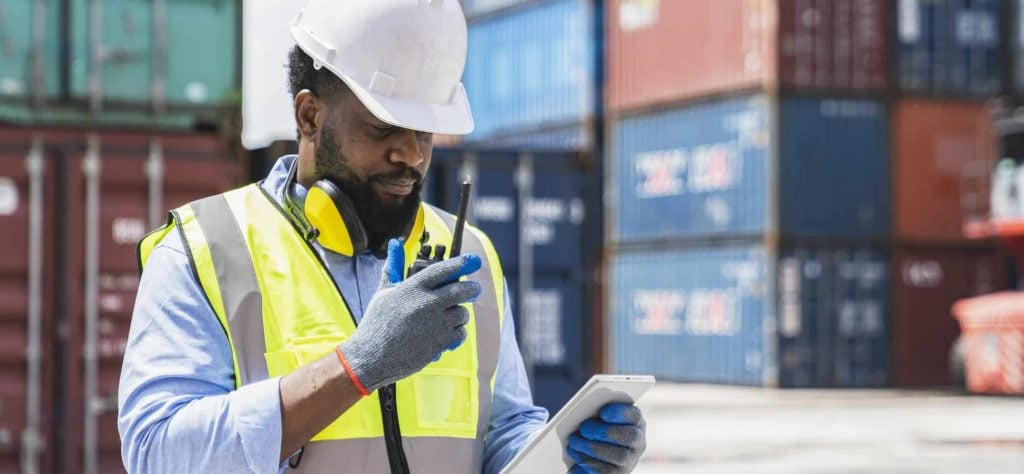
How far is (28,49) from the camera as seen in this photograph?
Result: 9969 mm

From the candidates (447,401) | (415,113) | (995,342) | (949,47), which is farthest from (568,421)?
(949,47)

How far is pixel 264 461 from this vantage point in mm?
2230

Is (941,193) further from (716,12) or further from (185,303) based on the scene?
(185,303)

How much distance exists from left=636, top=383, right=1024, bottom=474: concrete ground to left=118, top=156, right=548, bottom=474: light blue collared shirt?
11219mm

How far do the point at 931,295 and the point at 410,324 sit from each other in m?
26.3

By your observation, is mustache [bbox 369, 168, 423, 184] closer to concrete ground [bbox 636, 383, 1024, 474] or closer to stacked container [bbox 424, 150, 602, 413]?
stacked container [bbox 424, 150, 602, 413]

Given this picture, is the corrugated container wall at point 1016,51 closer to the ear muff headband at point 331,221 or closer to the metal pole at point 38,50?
the metal pole at point 38,50

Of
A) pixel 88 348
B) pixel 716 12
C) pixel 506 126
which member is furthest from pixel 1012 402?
pixel 88 348

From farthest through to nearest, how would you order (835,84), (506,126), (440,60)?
(506,126)
(835,84)
(440,60)

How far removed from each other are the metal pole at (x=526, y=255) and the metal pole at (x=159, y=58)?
2606 millimetres

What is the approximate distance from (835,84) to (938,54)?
86.2 inches

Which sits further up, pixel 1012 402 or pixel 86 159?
pixel 86 159

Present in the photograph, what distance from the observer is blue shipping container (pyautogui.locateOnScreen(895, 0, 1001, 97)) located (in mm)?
26812

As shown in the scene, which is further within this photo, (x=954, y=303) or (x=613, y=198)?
(x=613, y=198)
